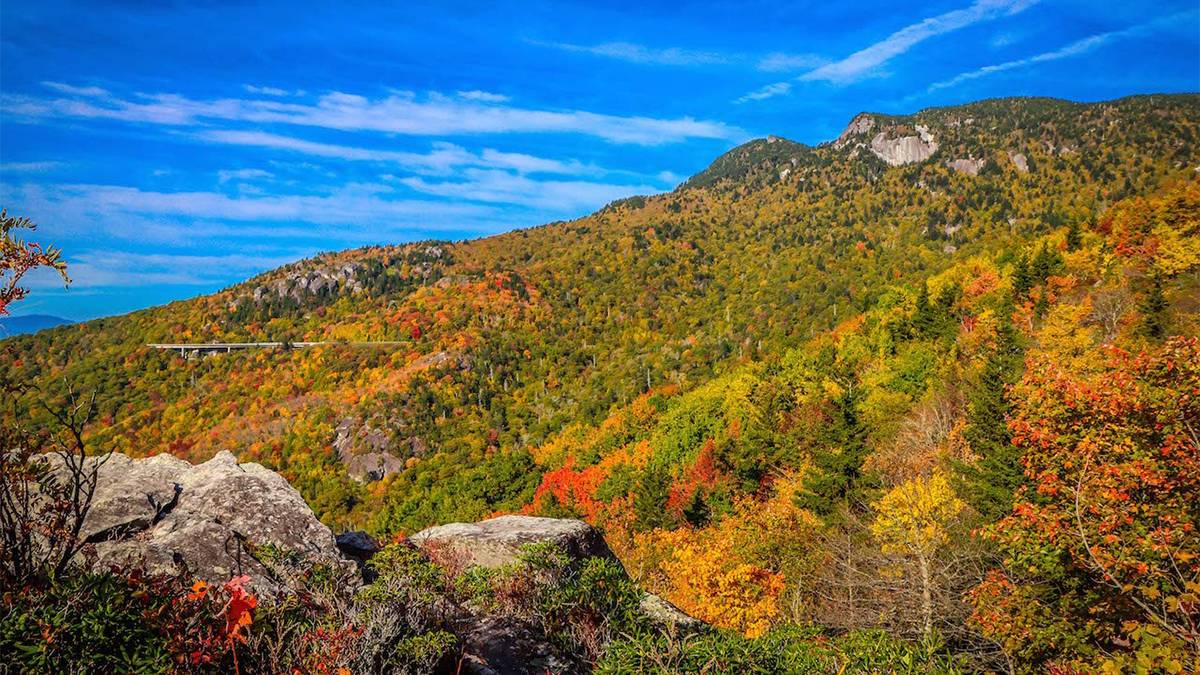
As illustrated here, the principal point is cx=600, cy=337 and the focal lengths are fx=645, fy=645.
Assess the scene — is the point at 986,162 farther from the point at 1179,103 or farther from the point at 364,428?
the point at 364,428

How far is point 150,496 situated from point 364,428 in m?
140

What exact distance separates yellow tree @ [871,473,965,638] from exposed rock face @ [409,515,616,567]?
1069cm

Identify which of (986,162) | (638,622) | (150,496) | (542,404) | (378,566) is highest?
(986,162)

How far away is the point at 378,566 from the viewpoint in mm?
10656

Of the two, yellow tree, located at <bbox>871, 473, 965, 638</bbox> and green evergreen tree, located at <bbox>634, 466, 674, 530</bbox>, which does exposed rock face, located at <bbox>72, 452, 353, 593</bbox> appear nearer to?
yellow tree, located at <bbox>871, 473, 965, 638</bbox>

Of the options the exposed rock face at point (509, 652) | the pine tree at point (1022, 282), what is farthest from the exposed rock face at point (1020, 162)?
the exposed rock face at point (509, 652)

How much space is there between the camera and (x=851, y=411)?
3669 cm

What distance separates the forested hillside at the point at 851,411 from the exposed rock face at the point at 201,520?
3.28 meters

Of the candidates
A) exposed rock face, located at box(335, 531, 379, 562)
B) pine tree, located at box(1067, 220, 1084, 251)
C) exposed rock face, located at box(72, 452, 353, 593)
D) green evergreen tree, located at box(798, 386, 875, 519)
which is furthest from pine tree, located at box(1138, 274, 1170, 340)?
pine tree, located at box(1067, 220, 1084, 251)

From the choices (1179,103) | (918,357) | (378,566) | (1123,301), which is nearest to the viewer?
(378,566)

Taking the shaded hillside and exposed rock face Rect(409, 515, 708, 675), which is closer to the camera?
exposed rock face Rect(409, 515, 708, 675)

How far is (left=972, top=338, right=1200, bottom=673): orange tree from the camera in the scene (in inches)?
336

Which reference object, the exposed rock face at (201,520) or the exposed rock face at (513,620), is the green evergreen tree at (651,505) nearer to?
the exposed rock face at (513,620)

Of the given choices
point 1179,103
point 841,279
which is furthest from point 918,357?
point 1179,103
